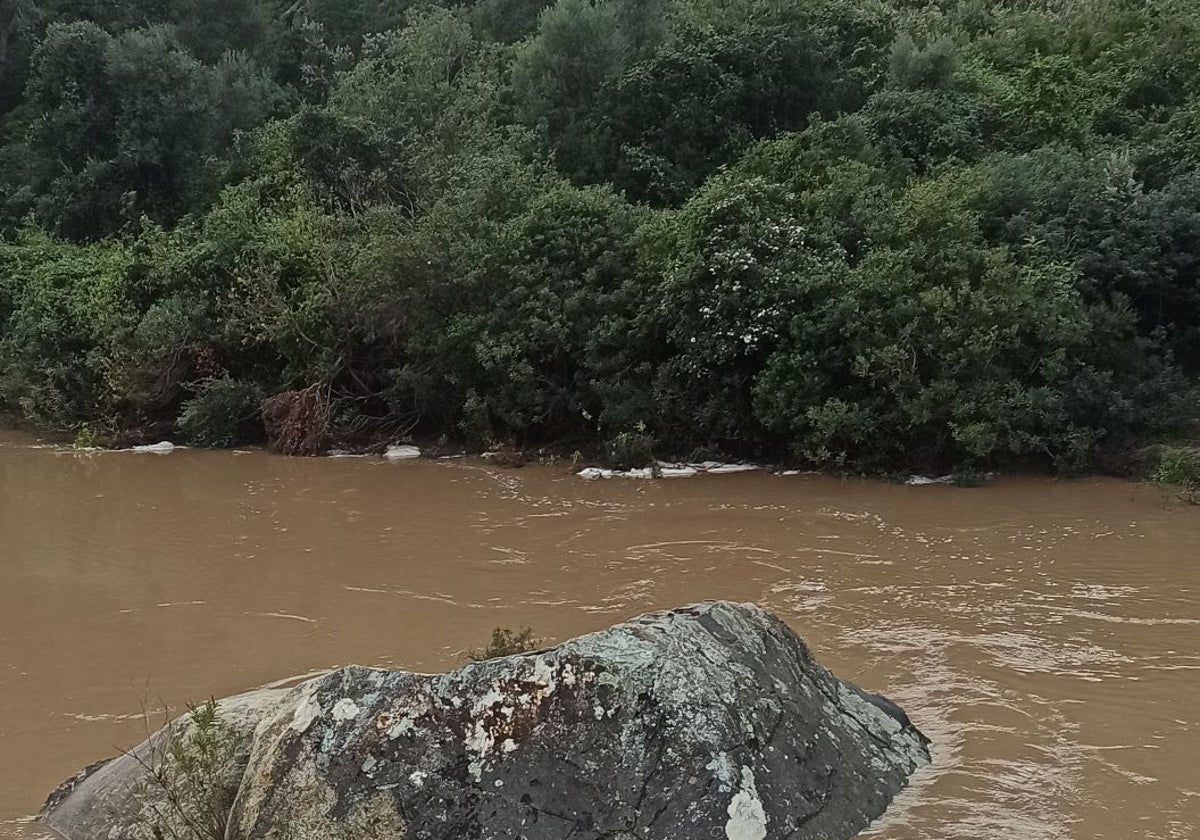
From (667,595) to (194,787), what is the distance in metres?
4.59

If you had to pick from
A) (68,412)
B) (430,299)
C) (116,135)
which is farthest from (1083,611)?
(116,135)

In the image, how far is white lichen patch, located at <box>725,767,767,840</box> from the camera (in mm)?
4145

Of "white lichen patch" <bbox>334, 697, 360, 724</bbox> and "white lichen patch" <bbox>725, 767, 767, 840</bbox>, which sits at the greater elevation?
"white lichen patch" <bbox>334, 697, 360, 724</bbox>

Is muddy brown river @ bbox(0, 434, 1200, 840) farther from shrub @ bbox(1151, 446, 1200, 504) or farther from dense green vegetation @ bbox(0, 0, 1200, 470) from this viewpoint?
dense green vegetation @ bbox(0, 0, 1200, 470)

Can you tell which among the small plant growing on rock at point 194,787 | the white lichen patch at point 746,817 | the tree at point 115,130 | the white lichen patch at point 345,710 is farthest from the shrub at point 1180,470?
the tree at point 115,130

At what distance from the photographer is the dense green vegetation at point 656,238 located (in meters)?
12.9

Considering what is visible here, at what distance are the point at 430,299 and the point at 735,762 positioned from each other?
1214 centimetres

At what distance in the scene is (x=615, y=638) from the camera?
14.6 ft

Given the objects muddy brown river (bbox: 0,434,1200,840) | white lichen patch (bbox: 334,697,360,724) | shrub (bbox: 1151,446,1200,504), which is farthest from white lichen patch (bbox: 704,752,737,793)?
shrub (bbox: 1151,446,1200,504)

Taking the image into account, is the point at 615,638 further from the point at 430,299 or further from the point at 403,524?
the point at 430,299

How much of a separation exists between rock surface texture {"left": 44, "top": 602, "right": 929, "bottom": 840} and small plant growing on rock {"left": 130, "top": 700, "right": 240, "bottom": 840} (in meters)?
0.14

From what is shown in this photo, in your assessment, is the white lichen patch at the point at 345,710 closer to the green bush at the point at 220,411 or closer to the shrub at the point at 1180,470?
the shrub at the point at 1180,470

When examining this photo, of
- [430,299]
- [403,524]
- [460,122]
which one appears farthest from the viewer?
[460,122]

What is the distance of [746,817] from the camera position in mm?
4184
